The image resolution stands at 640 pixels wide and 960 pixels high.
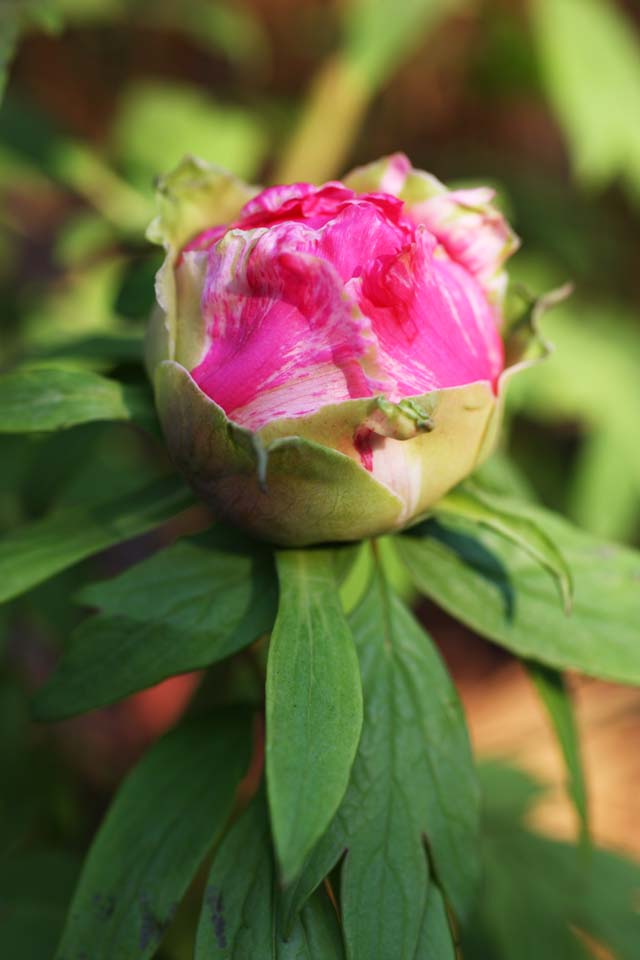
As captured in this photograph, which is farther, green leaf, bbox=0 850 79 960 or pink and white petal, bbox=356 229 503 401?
green leaf, bbox=0 850 79 960

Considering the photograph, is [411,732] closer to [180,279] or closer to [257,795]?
[257,795]

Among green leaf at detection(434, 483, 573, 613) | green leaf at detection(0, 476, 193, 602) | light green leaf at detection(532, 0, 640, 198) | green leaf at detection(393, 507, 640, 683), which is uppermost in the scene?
light green leaf at detection(532, 0, 640, 198)

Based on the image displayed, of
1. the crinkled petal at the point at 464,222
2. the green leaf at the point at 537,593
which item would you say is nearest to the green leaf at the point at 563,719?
the green leaf at the point at 537,593

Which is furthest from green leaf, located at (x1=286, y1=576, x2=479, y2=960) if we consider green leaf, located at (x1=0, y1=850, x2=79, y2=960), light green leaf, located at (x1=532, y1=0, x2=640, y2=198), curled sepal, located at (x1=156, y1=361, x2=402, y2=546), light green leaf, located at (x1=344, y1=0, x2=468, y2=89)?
light green leaf, located at (x1=532, y1=0, x2=640, y2=198)

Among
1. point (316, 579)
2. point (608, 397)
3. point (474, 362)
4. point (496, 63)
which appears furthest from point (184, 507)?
point (496, 63)

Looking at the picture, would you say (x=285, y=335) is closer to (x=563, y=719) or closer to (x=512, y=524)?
(x=512, y=524)

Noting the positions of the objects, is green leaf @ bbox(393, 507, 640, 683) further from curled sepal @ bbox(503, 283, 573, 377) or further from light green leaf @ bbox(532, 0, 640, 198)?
light green leaf @ bbox(532, 0, 640, 198)

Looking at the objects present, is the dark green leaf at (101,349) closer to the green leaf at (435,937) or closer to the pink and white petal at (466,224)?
the pink and white petal at (466,224)
